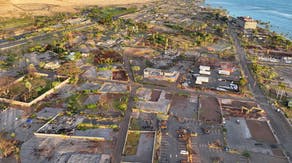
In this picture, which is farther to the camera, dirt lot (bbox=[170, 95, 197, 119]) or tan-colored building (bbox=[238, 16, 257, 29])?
tan-colored building (bbox=[238, 16, 257, 29])

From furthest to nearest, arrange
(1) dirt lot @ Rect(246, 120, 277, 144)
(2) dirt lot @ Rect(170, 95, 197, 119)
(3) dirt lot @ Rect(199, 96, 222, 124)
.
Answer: (2) dirt lot @ Rect(170, 95, 197, 119), (3) dirt lot @ Rect(199, 96, 222, 124), (1) dirt lot @ Rect(246, 120, 277, 144)

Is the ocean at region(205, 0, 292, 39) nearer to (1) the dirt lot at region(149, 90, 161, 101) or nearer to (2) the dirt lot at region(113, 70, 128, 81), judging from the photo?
(2) the dirt lot at region(113, 70, 128, 81)

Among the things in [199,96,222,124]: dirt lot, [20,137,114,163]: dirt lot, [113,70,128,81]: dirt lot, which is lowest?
[20,137,114,163]: dirt lot

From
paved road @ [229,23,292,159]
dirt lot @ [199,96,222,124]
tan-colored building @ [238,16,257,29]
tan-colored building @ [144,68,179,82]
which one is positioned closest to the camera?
paved road @ [229,23,292,159]

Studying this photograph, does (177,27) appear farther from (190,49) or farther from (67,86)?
(67,86)

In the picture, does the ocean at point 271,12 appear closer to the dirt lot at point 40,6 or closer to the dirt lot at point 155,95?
the dirt lot at point 40,6

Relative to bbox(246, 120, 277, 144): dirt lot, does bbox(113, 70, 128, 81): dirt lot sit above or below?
above

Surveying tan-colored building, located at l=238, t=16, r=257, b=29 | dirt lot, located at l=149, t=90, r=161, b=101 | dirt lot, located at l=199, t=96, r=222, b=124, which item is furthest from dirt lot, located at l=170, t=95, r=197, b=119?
tan-colored building, located at l=238, t=16, r=257, b=29

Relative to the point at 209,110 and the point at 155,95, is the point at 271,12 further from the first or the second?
the point at 155,95
